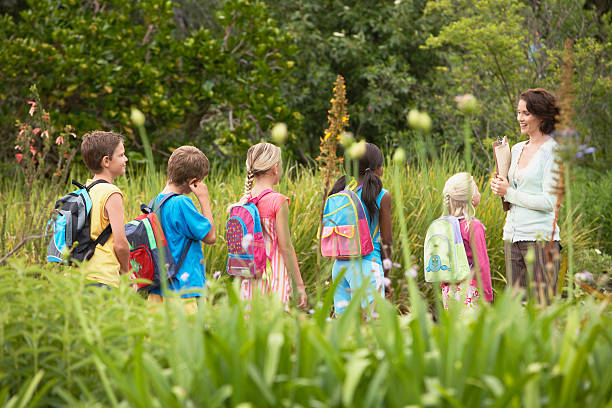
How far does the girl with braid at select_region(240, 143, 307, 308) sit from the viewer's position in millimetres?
3979

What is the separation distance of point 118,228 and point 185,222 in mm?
399

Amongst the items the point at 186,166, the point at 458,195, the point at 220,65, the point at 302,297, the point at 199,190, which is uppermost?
the point at 220,65

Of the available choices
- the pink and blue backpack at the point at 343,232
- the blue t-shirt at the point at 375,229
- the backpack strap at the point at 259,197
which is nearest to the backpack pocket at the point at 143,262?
the backpack strap at the point at 259,197

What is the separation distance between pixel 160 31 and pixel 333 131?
825 centimetres

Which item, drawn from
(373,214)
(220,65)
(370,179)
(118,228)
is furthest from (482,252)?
(220,65)

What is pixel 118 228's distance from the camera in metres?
3.61

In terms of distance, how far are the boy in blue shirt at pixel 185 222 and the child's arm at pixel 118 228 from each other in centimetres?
23

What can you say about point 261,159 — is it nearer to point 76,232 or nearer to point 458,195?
point 76,232

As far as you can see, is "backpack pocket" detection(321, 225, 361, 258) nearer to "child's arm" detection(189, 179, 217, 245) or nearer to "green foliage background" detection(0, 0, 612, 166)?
"child's arm" detection(189, 179, 217, 245)

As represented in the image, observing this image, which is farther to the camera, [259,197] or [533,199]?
[533,199]

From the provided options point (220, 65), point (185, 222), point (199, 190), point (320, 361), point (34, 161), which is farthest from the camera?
point (220, 65)

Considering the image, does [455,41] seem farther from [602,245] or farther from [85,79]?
[85,79]

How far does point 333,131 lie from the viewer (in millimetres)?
2510

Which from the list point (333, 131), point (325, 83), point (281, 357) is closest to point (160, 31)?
point (325, 83)
